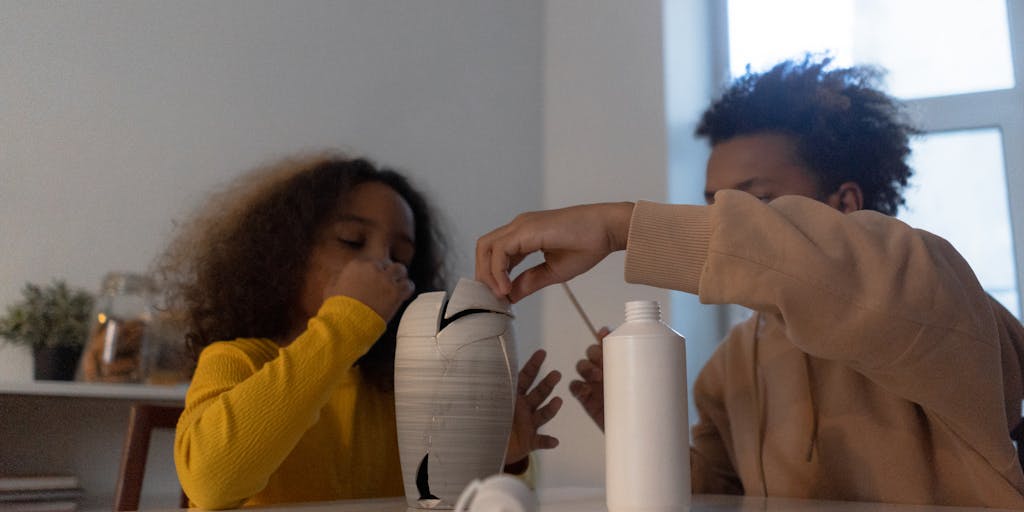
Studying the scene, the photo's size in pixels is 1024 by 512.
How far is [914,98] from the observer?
2.09 metres

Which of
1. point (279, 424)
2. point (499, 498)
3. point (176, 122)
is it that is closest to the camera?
point (499, 498)

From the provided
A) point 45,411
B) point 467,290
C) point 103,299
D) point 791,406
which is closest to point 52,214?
point 103,299

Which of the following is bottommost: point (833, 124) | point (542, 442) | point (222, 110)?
point (542, 442)

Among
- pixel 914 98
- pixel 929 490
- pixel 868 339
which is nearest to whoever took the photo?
pixel 868 339

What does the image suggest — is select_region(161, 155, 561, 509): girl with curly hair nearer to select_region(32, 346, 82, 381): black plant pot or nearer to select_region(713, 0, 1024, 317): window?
select_region(32, 346, 82, 381): black plant pot

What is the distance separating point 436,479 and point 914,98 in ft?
6.08

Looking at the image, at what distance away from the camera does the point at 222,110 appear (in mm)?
1646

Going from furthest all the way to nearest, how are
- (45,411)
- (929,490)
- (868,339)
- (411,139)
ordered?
(411,139) < (45,411) < (929,490) < (868,339)

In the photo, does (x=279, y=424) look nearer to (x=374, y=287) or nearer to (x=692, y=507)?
(x=374, y=287)

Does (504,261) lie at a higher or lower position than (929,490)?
higher

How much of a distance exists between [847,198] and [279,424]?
92 cm

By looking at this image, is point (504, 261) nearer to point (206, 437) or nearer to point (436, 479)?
point (436, 479)

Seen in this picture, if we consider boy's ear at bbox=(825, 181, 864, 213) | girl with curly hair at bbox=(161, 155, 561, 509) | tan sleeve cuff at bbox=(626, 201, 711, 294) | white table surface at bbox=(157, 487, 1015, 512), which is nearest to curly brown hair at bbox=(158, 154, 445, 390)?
girl with curly hair at bbox=(161, 155, 561, 509)

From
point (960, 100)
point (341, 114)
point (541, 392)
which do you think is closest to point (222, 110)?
point (341, 114)
